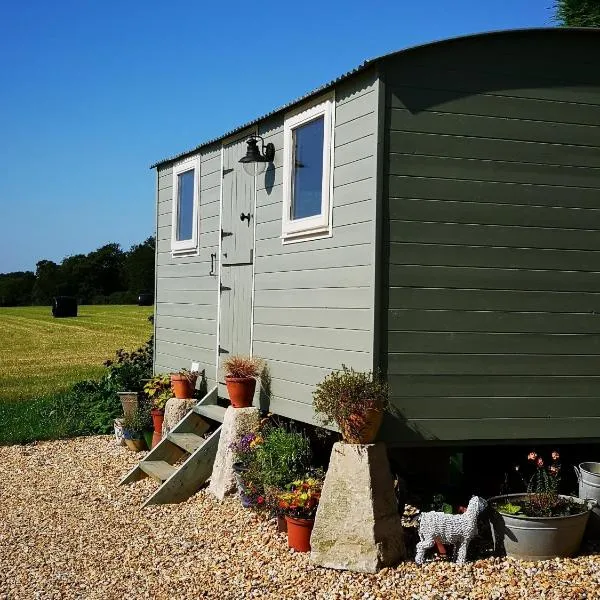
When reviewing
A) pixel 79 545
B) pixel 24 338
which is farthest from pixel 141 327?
pixel 79 545

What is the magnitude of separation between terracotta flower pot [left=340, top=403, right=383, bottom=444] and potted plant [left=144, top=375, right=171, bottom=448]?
4166 millimetres

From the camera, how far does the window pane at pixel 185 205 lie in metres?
10.7

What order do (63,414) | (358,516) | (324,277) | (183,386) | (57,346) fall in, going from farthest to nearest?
(57,346) < (63,414) < (183,386) < (324,277) < (358,516)

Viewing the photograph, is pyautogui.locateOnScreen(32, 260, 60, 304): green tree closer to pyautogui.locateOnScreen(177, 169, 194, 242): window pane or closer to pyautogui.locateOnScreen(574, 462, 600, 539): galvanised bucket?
pyautogui.locateOnScreen(177, 169, 194, 242): window pane

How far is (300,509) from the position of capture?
21.9 ft

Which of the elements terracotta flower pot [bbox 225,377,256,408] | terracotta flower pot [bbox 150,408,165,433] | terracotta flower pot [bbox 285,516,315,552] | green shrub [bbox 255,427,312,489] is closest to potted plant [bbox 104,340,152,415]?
terracotta flower pot [bbox 150,408,165,433]

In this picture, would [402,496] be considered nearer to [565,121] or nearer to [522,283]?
[522,283]

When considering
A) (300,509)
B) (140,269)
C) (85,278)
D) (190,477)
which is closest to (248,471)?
(300,509)

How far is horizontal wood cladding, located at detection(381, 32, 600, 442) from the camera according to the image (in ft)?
21.9

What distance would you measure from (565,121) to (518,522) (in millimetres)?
3022

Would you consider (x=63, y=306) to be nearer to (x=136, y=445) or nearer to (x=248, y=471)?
(x=136, y=445)

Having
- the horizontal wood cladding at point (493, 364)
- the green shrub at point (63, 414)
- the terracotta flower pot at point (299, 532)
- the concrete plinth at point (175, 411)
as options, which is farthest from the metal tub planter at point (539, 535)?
the green shrub at point (63, 414)

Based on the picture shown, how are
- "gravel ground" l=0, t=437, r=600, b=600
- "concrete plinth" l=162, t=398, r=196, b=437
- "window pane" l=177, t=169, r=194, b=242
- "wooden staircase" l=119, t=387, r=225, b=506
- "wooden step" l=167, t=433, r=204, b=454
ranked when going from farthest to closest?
"window pane" l=177, t=169, r=194, b=242 < "concrete plinth" l=162, t=398, r=196, b=437 < "wooden step" l=167, t=433, r=204, b=454 < "wooden staircase" l=119, t=387, r=225, b=506 < "gravel ground" l=0, t=437, r=600, b=600

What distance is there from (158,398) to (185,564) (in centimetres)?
406
